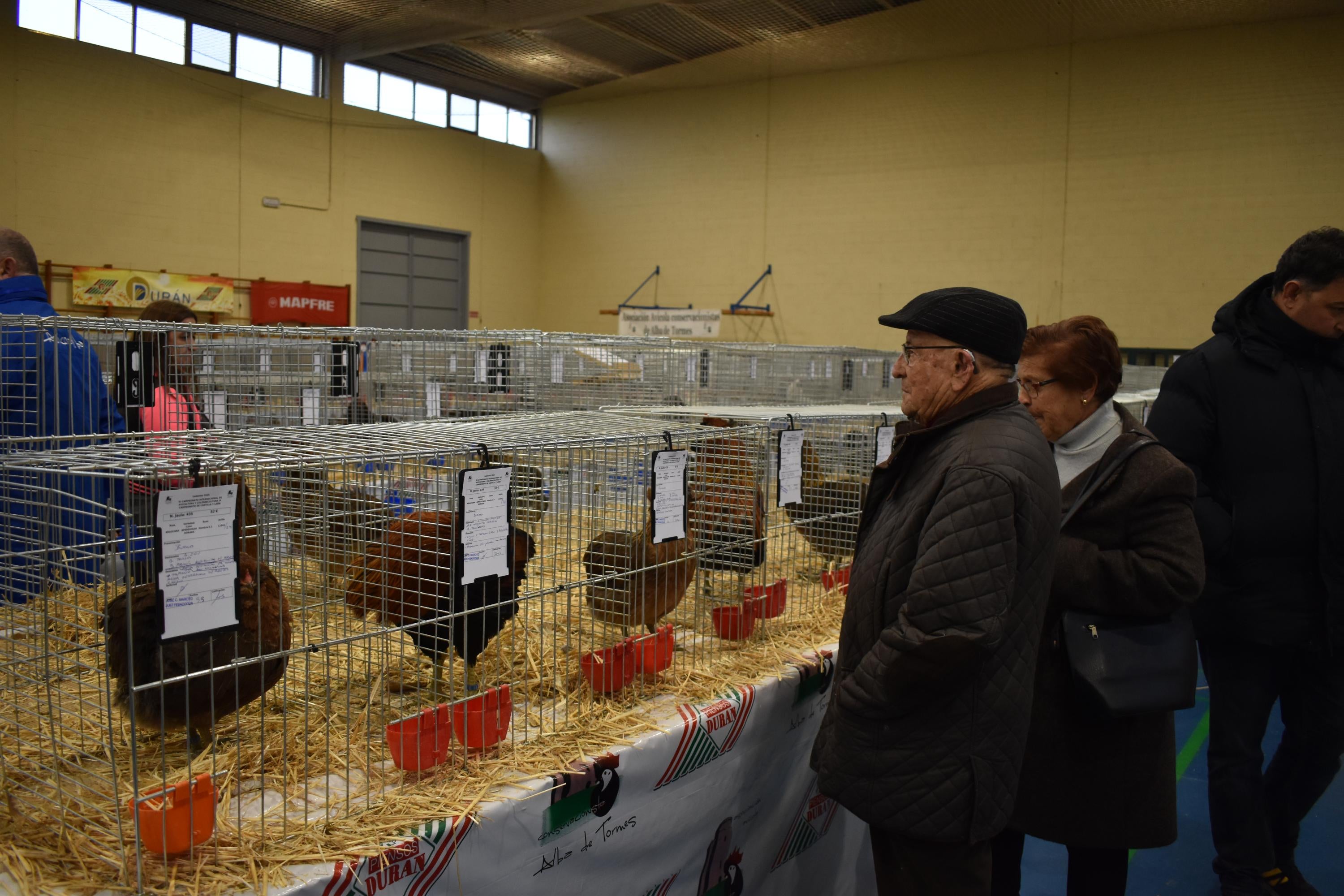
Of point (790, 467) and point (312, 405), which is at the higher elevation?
point (312, 405)

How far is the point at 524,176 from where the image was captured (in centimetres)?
1788

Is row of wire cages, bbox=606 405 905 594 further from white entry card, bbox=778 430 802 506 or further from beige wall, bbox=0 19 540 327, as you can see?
beige wall, bbox=0 19 540 327

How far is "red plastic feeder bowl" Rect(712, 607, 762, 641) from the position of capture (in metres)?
2.76

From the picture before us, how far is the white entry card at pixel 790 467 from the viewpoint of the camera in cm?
279

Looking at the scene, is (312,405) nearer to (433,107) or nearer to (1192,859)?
(1192,859)

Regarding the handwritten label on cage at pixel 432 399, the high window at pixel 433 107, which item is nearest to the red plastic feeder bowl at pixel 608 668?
the handwritten label on cage at pixel 432 399

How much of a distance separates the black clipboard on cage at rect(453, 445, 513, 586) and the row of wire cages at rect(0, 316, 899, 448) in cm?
131

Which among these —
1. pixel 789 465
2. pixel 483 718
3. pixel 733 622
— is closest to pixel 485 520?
pixel 483 718

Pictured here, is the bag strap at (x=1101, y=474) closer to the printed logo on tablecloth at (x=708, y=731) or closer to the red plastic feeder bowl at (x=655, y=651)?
the printed logo on tablecloth at (x=708, y=731)

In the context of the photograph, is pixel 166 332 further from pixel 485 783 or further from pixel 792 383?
pixel 792 383

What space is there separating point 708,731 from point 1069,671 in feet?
2.71

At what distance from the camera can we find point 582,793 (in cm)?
190

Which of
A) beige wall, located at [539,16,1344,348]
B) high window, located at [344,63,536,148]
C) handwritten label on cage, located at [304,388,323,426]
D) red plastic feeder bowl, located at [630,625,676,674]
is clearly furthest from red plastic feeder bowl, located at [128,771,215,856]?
high window, located at [344,63,536,148]

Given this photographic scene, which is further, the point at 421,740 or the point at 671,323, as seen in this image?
the point at 671,323
